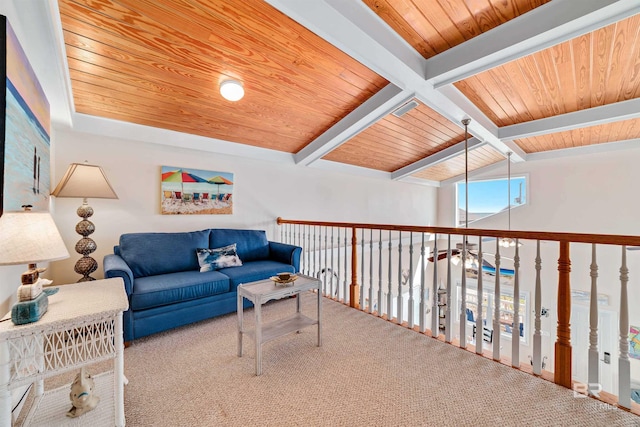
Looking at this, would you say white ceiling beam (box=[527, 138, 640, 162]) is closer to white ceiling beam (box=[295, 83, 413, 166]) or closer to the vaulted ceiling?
the vaulted ceiling

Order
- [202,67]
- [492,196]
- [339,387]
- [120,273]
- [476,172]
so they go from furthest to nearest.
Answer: [476,172] < [492,196] < [202,67] < [120,273] < [339,387]

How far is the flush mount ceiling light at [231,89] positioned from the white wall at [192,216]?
1256mm

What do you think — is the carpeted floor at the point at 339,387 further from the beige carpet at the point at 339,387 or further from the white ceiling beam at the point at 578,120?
the white ceiling beam at the point at 578,120

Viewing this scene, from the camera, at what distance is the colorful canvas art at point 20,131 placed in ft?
4.14

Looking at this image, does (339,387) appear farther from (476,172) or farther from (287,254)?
(476,172)

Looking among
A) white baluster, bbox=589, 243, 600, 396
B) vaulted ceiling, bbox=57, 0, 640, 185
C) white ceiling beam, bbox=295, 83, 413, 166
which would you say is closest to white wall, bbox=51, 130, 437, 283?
vaulted ceiling, bbox=57, 0, 640, 185

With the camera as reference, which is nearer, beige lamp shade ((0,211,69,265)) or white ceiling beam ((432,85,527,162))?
beige lamp shade ((0,211,69,265))

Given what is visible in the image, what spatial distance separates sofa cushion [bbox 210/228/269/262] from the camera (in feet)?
10.8

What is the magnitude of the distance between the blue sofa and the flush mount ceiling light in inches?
64.9

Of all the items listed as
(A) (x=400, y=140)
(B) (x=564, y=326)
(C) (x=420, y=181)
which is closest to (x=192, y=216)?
(A) (x=400, y=140)

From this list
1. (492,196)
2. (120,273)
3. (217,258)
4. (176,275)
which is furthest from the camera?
(492,196)

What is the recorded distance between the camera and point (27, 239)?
1.03 metres

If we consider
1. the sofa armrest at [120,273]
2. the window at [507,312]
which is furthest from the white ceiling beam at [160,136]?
the window at [507,312]

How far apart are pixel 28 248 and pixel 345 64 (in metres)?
2.55
